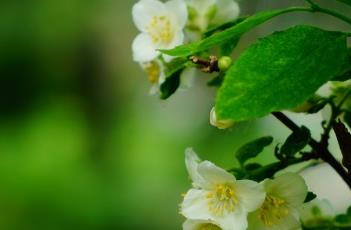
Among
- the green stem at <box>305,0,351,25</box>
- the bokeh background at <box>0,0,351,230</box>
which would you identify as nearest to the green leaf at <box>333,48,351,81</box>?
the green stem at <box>305,0,351,25</box>

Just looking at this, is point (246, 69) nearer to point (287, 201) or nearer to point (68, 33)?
point (287, 201)

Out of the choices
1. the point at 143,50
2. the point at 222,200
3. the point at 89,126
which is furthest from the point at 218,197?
the point at 89,126

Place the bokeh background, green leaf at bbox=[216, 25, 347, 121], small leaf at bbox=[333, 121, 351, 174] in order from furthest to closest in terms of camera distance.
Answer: the bokeh background
small leaf at bbox=[333, 121, 351, 174]
green leaf at bbox=[216, 25, 347, 121]

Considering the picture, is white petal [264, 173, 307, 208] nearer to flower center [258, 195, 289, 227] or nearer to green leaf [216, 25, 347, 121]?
flower center [258, 195, 289, 227]

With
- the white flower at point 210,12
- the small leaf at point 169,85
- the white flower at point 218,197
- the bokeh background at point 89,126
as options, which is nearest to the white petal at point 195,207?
the white flower at point 218,197

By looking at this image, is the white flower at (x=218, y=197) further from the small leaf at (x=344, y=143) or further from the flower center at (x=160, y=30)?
the flower center at (x=160, y=30)

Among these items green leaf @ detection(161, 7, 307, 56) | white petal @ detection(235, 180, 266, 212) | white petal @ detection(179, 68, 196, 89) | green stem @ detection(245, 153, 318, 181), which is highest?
white petal @ detection(179, 68, 196, 89)
